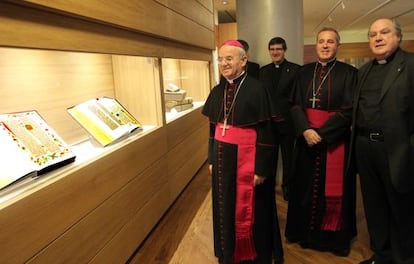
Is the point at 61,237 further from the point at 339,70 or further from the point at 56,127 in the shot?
the point at 339,70

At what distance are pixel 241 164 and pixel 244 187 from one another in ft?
0.50

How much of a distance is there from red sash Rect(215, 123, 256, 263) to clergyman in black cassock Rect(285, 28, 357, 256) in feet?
1.88

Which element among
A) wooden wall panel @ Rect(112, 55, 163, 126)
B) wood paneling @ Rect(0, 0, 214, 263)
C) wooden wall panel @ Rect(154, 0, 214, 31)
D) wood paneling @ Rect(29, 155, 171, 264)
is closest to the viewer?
wood paneling @ Rect(0, 0, 214, 263)

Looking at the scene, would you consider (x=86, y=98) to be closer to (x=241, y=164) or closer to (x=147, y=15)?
(x=147, y=15)

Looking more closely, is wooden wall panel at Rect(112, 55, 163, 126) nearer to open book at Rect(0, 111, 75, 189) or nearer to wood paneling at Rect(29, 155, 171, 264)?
wood paneling at Rect(29, 155, 171, 264)

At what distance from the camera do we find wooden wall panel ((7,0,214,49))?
176cm

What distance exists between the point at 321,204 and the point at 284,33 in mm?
2174

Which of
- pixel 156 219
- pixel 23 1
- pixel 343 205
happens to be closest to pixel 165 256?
pixel 156 219

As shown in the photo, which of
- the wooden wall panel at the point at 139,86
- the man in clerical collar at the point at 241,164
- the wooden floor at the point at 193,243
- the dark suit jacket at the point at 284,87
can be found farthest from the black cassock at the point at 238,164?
the dark suit jacket at the point at 284,87

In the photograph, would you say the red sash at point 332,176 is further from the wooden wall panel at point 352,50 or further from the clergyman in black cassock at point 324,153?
the wooden wall panel at point 352,50

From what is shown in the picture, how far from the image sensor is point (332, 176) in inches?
97.8

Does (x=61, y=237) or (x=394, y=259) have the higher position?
(x=61, y=237)

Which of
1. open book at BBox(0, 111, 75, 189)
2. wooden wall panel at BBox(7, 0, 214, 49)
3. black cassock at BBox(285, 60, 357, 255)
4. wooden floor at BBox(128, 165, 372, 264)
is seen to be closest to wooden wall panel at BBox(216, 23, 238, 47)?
wooden wall panel at BBox(7, 0, 214, 49)

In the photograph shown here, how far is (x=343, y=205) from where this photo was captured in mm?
2506
